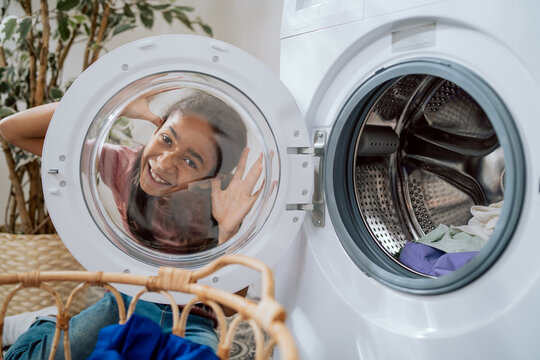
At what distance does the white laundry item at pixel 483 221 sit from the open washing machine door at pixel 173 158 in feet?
1.16

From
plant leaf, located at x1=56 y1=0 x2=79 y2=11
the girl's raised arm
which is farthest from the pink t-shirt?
plant leaf, located at x1=56 y1=0 x2=79 y2=11

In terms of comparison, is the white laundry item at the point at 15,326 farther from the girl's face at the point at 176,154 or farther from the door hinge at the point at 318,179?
the door hinge at the point at 318,179

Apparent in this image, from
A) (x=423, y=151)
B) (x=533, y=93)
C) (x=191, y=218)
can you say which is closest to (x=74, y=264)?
(x=191, y=218)

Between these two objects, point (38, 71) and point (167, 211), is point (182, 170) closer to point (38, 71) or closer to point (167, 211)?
point (167, 211)

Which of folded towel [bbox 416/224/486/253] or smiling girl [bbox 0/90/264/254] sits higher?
smiling girl [bbox 0/90/264/254]

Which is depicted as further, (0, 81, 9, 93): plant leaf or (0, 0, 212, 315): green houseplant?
(0, 81, 9, 93): plant leaf

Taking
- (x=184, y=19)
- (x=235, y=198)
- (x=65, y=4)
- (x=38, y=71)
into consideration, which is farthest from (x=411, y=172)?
(x=38, y=71)

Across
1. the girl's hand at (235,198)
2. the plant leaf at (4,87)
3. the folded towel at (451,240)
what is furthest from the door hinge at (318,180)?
the plant leaf at (4,87)

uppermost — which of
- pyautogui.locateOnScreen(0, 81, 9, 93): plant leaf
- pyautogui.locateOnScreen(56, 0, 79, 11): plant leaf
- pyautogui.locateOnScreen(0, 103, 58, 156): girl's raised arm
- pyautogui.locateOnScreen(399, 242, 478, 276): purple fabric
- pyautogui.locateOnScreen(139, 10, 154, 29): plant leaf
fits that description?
Answer: pyautogui.locateOnScreen(139, 10, 154, 29): plant leaf

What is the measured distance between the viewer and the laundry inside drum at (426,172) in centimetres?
92

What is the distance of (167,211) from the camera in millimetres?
878

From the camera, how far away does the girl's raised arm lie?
3.40 feet

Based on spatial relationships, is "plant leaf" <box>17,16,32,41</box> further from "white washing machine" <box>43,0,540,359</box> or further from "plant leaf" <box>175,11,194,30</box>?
Result: "white washing machine" <box>43,0,540,359</box>

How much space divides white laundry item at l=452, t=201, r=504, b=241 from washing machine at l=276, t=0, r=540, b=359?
43 millimetres
